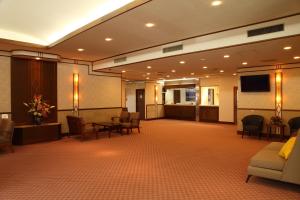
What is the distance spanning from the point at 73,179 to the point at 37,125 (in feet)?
13.2

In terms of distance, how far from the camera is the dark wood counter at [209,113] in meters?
13.1

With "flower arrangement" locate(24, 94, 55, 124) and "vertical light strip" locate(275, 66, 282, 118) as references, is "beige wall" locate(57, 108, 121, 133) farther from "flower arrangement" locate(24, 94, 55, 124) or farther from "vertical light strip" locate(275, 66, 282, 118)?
"vertical light strip" locate(275, 66, 282, 118)

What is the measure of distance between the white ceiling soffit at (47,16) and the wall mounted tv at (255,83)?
6.53 meters

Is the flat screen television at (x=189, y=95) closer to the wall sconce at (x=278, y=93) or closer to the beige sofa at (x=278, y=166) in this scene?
the wall sconce at (x=278, y=93)

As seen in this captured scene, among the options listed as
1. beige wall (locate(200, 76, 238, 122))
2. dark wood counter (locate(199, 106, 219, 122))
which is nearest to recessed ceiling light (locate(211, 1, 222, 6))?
beige wall (locate(200, 76, 238, 122))

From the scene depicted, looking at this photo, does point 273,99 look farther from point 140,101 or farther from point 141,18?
point 140,101

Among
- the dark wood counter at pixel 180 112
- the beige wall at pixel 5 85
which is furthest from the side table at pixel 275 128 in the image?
the beige wall at pixel 5 85

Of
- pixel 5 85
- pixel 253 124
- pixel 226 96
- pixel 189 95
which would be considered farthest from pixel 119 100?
pixel 189 95

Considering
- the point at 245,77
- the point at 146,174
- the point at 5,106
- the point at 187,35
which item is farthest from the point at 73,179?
the point at 245,77

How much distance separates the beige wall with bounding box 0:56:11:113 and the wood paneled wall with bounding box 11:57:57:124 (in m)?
0.11

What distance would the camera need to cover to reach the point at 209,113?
529 inches

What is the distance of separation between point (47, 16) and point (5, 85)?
350 centimetres

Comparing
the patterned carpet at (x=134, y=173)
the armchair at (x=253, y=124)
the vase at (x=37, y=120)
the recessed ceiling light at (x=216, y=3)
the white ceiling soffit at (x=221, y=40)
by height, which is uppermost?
the recessed ceiling light at (x=216, y=3)

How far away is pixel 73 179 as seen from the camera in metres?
4.13
